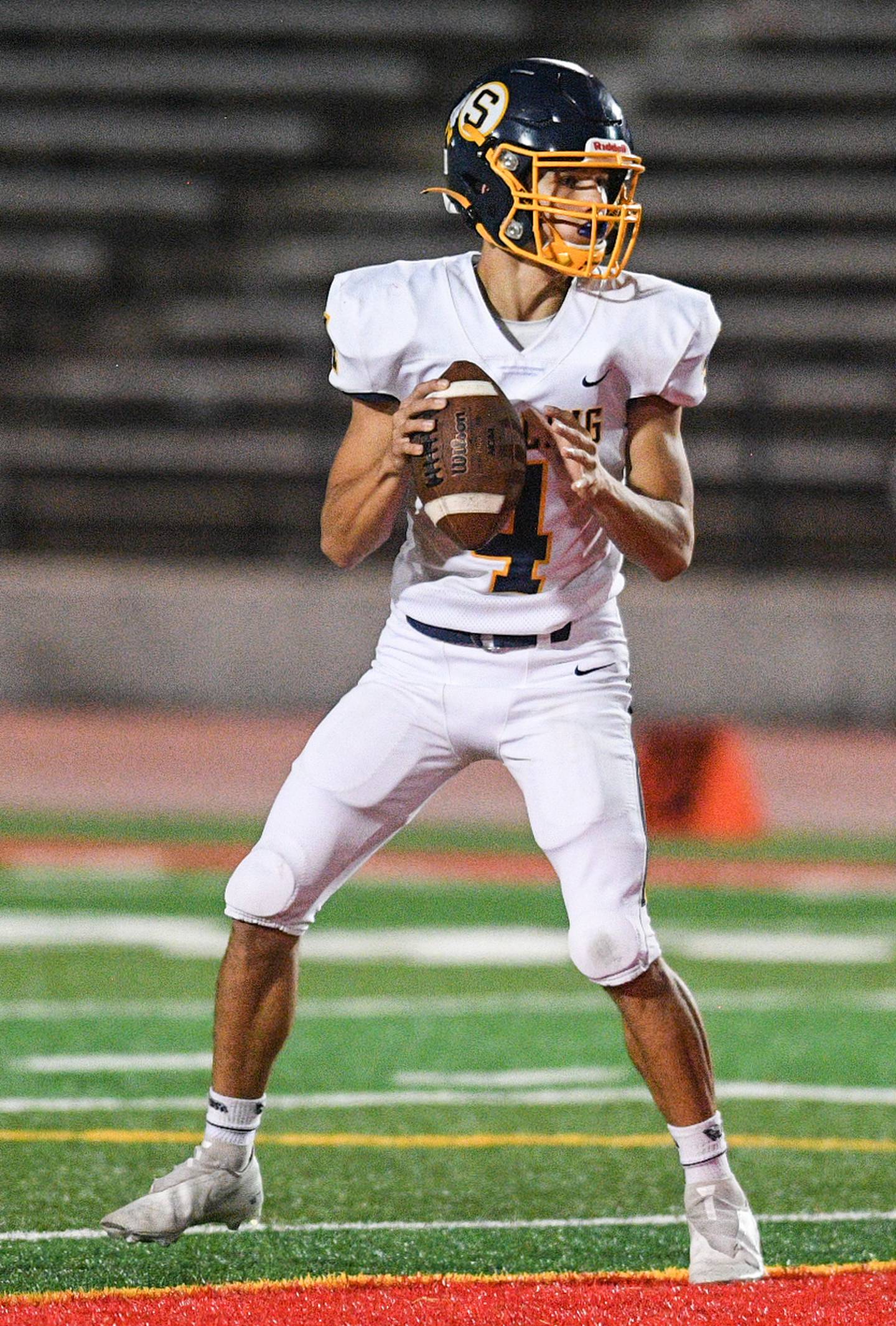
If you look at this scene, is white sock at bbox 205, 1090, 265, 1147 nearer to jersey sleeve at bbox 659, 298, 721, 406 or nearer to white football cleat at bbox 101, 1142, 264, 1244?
white football cleat at bbox 101, 1142, 264, 1244

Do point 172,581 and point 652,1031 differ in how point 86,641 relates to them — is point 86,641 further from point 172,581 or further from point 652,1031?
point 652,1031

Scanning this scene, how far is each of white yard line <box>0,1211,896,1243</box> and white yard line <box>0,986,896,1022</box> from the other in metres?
2.11

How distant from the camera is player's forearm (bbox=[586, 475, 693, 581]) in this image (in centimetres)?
333

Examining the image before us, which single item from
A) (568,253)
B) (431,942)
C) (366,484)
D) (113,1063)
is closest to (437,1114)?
(113,1063)

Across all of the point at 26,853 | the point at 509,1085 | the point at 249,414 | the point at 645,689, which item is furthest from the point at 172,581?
the point at 509,1085

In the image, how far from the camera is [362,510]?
3484 millimetres

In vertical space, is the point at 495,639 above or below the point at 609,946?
above

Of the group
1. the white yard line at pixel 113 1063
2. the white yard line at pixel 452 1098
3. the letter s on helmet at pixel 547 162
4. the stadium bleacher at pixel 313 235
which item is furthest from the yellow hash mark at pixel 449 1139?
the stadium bleacher at pixel 313 235

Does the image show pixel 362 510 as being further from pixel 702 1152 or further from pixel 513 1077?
pixel 513 1077

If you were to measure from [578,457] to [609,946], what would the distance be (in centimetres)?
75

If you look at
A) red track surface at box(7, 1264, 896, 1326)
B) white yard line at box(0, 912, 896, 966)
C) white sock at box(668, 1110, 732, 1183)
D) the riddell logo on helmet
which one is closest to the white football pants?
white sock at box(668, 1110, 732, 1183)

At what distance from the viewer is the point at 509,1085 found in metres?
5.14

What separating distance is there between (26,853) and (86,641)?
4303mm

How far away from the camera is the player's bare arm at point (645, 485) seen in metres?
3.29
